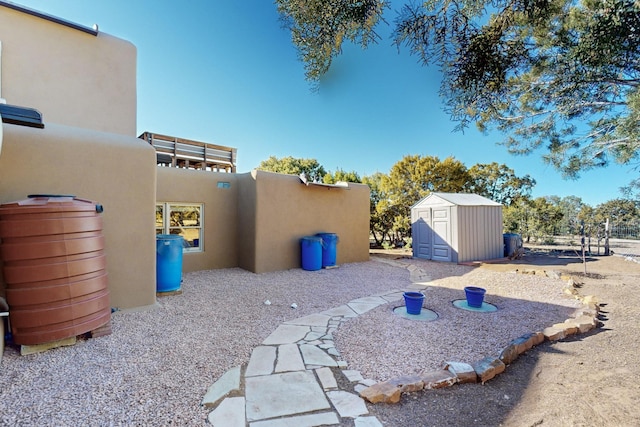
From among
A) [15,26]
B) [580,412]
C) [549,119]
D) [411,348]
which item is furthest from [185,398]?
[15,26]

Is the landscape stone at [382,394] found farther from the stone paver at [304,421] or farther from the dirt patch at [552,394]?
the stone paver at [304,421]

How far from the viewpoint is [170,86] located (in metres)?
7.76

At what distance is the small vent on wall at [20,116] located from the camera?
3428 mm

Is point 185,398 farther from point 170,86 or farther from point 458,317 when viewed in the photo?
point 170,86

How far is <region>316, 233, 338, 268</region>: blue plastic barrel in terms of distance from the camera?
844 cm

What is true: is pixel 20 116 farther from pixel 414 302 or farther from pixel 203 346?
pixel 414 302

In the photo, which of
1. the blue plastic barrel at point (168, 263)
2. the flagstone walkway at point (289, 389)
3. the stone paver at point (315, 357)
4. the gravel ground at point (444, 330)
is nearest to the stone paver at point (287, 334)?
the flagstone walkway at point (289, 389)

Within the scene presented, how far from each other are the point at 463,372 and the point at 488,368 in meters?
0.30

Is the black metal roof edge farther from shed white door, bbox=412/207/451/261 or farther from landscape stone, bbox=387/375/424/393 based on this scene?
shed white door, bbox=412/207/451/261

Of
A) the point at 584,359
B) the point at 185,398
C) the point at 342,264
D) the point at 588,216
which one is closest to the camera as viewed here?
the point at 185,398

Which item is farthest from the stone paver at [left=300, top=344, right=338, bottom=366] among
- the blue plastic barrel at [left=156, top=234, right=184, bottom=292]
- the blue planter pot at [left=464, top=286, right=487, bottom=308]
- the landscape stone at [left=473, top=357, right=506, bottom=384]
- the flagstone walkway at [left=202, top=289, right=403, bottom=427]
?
the blue plastic barrel at [left=156, top=234, right=184, bottom=292]

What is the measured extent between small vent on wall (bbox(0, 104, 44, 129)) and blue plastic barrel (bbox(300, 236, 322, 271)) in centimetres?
585

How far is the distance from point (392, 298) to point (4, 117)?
634 centimetres

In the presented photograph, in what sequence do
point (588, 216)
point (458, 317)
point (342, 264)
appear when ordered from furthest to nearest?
point (588, 216) < point (342, 264) < point (458, 317)
